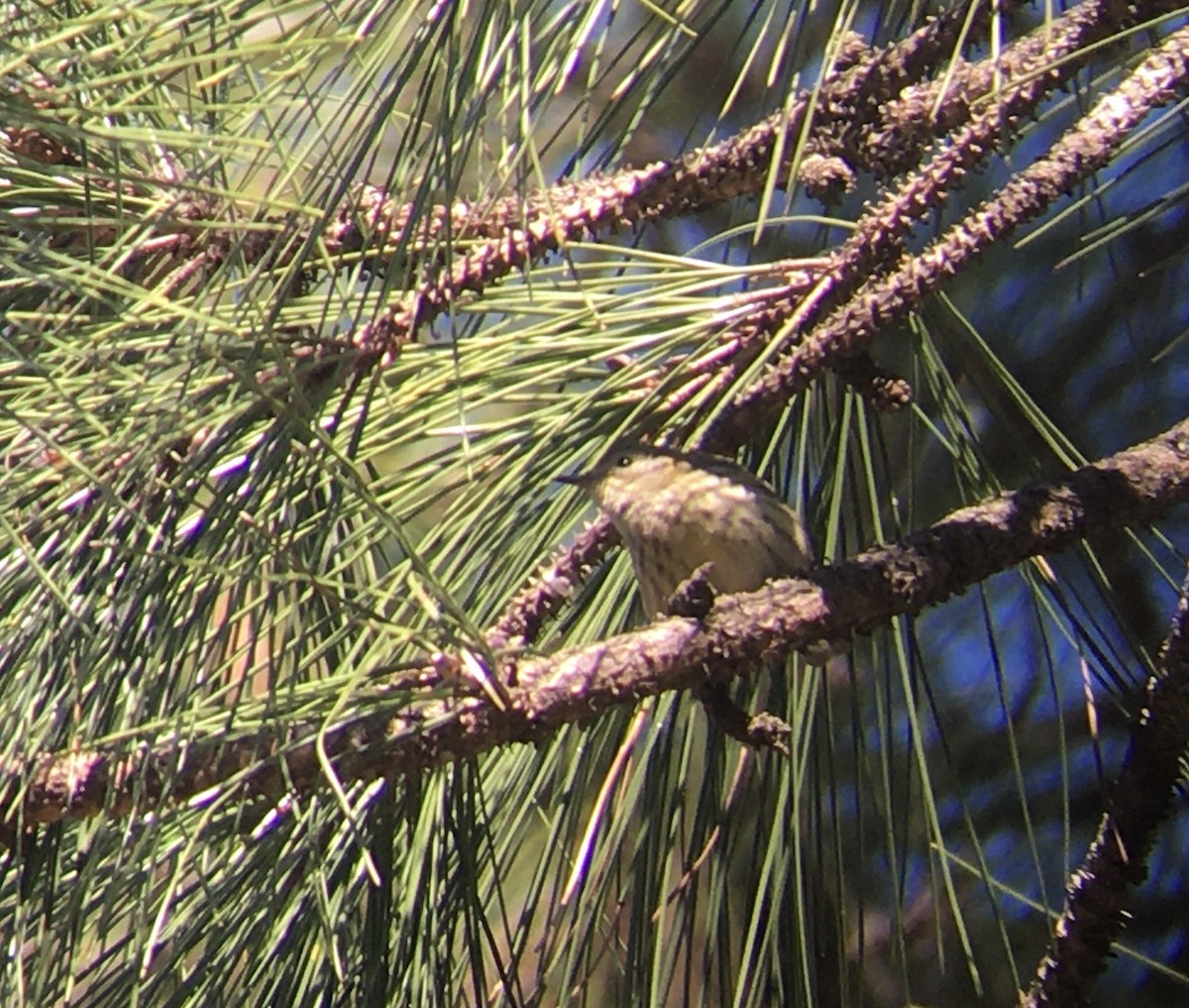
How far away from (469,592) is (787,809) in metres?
0.31

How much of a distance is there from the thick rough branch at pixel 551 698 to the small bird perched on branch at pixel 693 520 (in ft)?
0.61

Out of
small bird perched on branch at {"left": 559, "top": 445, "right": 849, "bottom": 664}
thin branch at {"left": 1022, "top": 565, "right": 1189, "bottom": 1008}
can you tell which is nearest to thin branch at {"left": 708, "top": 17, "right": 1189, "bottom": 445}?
small bird perched on branch at {"left": 559, "top": 445, "right": 849, "bottom": 664}

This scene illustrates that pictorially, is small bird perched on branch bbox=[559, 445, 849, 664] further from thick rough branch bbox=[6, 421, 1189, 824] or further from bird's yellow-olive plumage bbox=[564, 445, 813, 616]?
thick rough branch bbox=[6, 421, 1189, 824]

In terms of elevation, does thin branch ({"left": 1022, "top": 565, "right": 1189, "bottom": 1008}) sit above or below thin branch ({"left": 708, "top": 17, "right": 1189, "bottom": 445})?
below

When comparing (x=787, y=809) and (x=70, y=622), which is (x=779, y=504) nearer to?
(x=787, y=809)

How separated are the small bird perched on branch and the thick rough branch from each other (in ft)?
0.61

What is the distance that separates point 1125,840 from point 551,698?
0.39 metres

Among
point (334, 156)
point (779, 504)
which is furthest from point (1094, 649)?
point (334, 156)

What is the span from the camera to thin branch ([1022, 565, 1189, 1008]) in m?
0.99

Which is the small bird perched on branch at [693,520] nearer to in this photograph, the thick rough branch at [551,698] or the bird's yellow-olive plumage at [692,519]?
the bird's yellow-olive plumage at [692,519]

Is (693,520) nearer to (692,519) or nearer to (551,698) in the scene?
(692,519)

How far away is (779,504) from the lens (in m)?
1.24

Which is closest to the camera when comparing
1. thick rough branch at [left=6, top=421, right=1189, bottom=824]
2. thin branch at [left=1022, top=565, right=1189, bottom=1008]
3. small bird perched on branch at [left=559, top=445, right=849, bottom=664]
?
thick rough branch at [left=6, top=421, right=1189, bottom=824]

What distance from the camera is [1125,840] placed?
99 cm
